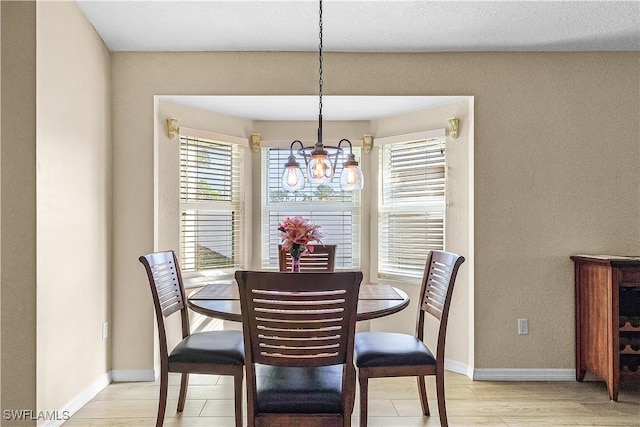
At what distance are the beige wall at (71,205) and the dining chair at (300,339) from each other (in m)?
1.36

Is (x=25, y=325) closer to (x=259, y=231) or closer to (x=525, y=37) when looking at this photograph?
(x=259, y=231)

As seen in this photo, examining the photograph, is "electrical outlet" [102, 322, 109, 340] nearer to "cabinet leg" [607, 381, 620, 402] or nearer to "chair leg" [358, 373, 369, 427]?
"chair leg" [358, 373, 369, 427]

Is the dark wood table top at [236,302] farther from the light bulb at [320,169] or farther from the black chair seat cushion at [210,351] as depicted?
the light bulb at [320,169]

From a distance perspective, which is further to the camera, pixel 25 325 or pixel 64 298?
pixel 64 298

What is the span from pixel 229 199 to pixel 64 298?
5.80ft

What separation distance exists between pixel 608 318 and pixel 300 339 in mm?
2331

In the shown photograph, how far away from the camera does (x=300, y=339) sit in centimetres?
184

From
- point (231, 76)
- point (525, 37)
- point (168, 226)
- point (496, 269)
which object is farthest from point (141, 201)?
point (525, 37)

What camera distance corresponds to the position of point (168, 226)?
3.68 m

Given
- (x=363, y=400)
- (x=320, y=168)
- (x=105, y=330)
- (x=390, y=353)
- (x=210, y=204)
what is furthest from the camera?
(x=210, y=204)

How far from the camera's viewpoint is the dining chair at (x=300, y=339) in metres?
1.78

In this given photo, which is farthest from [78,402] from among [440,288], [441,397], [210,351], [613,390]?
[613,390]

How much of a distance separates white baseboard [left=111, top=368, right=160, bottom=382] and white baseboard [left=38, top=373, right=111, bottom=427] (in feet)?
0.16

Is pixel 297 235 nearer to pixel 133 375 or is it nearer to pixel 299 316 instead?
pixel 299 316
